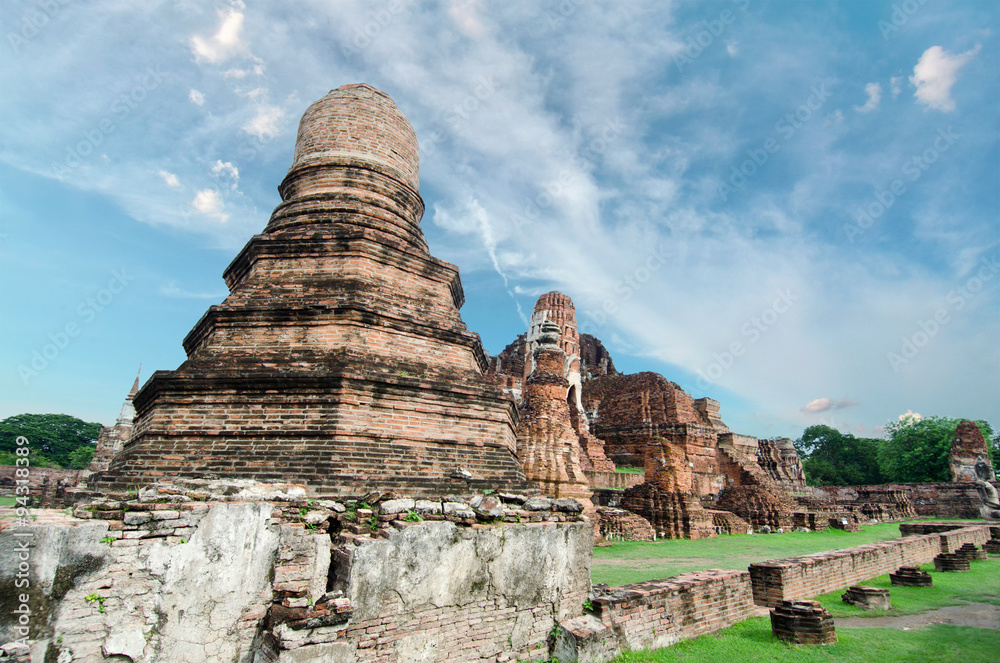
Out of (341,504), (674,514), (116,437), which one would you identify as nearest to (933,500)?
(674,514)

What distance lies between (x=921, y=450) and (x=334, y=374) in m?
51.8

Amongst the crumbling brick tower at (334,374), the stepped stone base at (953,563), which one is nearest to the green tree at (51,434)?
the crumbling brick tower at (334,374)

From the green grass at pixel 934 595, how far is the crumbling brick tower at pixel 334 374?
5.85 m

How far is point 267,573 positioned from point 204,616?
557 millimetres

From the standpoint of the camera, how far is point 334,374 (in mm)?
6520

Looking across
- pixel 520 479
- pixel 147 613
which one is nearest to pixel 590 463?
pixel 520 479

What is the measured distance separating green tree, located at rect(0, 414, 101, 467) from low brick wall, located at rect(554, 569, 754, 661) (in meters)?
61.1

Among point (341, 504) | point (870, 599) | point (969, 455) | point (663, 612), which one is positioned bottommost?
point (870, 599)

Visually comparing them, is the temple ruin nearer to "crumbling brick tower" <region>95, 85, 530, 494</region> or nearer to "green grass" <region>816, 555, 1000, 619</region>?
"crumbling brick tower" <region>95, 85, 530, 494</region>

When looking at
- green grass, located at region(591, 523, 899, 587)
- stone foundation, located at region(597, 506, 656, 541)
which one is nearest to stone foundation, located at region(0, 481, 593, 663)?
green grass, located at region(591, 523, 899, 587)

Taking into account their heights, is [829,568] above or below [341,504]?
below

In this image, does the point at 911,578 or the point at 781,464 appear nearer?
the point at 911,578

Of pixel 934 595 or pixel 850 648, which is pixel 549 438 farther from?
pixel 934 595

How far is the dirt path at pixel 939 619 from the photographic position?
24.7 ft
